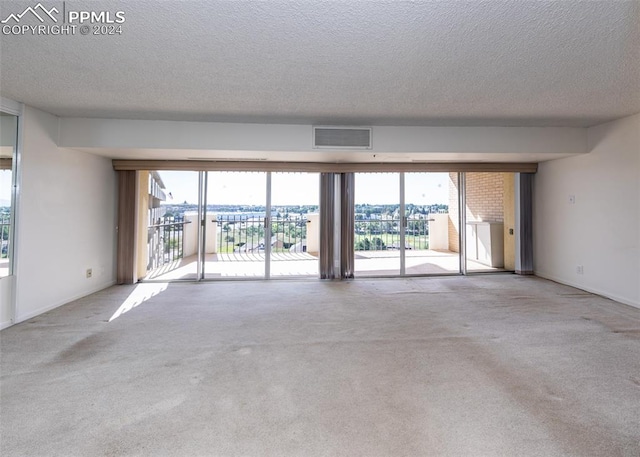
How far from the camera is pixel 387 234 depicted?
253 inches

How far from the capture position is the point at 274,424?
1.60 m

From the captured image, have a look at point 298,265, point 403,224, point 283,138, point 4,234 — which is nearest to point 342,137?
point 283,138

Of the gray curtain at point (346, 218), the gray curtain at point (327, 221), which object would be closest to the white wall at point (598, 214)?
the gray curtain at point (346, 218)

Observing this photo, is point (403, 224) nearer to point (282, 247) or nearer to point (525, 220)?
point (525, 220)

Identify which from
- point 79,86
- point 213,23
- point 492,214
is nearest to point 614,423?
point 213,23

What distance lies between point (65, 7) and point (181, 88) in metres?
1.08

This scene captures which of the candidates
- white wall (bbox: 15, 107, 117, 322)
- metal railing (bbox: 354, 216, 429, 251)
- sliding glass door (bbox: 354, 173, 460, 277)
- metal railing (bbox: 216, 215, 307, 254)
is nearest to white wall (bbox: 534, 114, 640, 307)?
sliding glass door (bbox: 354, 173, 460, 277)

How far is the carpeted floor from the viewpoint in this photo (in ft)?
4.86

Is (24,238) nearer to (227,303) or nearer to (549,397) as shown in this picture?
(227,303)

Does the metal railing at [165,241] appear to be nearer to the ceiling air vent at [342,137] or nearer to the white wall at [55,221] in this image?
the white wall at [55,221]

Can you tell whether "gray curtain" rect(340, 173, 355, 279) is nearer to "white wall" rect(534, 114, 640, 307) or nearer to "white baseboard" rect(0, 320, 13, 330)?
"white wall" rect(534, 114, 640, 307)

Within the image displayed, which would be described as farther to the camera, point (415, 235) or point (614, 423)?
point (415, 235)

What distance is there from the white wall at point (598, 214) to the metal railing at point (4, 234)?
21.8ft

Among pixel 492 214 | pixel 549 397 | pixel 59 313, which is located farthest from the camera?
pixel 492 214
